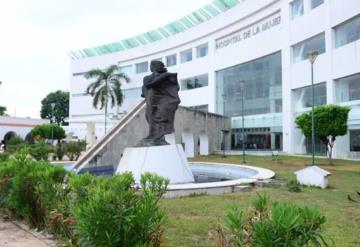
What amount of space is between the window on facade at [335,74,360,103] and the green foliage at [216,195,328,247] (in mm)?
29197

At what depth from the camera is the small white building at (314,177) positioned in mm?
13227

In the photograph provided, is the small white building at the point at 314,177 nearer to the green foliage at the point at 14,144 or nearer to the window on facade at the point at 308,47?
the green foliage at the point at 14,144

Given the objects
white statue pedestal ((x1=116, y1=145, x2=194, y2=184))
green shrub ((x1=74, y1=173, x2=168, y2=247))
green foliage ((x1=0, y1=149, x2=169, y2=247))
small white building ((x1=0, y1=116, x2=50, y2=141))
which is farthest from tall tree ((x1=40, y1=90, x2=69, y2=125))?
green shrub ((x1=74, y1=173, x2=168, y2=247))

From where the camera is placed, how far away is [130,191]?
178 inches

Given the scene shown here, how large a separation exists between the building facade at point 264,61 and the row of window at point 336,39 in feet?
0.23

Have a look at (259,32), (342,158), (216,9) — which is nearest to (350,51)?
(342,158)

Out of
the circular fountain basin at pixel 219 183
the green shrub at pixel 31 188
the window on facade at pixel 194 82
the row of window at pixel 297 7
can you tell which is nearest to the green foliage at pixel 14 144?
the circular fountain basin at pixel 219 183

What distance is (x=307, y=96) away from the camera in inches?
1432

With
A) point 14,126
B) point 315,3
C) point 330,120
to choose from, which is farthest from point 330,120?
point 14,126

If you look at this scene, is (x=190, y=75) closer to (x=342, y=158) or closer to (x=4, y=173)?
(x=342, y=158)

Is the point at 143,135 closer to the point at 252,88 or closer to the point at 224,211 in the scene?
the point at 224,211

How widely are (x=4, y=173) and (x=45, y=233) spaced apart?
1.98 metres

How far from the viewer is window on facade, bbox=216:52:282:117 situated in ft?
→ 133

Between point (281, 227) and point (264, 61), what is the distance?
1565 inches
